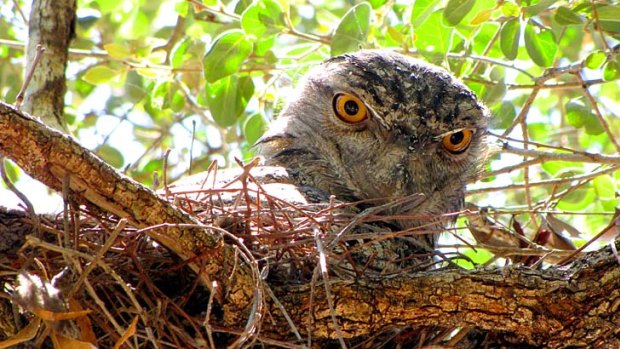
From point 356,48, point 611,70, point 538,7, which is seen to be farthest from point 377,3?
point 611,70

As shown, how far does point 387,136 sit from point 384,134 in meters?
0.01

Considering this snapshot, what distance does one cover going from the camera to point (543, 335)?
7.29ft

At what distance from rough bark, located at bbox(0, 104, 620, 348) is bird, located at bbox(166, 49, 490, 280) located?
0.66 meters

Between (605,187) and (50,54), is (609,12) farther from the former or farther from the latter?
(50,54)

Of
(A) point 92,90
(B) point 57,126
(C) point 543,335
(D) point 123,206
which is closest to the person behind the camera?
(D) point 123,206

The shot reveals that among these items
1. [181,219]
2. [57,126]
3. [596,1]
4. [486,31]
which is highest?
[486,31]

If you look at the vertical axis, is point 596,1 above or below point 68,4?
above

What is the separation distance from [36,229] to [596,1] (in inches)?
79.0

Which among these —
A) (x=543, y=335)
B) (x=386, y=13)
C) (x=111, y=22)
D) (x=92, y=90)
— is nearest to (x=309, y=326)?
(x=543, y=335)

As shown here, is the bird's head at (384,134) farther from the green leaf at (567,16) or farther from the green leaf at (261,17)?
the green leaf at (567,16)

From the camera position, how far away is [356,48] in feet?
10.9

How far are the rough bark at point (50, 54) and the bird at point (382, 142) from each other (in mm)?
551

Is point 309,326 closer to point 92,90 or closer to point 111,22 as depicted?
point 92,90

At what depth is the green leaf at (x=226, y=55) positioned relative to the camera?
333 centimetres
